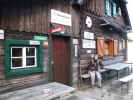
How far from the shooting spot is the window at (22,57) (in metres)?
5.49

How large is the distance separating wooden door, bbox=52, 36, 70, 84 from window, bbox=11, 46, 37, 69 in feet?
3.49

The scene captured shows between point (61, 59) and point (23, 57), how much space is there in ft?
6.26

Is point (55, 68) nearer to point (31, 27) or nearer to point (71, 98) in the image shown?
point (71, 98)

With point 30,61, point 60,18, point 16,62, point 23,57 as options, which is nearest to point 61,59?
point 60,18

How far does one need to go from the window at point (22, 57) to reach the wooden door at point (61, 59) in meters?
0.84

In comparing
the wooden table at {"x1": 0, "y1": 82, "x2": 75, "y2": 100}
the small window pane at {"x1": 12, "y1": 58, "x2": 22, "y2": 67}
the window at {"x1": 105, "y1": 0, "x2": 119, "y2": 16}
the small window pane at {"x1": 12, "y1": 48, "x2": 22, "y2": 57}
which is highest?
the window at {"x1": 105, "y1": 0, "x2": 119, "y2": 16}

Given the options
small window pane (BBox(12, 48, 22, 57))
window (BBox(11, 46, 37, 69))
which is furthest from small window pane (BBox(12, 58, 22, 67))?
small window pane (BBox(12, 48, 22, 57))

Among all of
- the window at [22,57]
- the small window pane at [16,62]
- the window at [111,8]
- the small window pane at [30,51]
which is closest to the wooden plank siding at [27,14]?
the window at [22,57]

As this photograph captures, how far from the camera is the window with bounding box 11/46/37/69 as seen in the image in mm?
5777

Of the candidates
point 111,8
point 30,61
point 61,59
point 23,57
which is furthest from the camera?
point 111,8

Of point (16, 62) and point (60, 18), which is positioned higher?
point (60, 18)

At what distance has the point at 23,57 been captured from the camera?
605 cm

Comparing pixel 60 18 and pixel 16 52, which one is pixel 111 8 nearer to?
pixel 60 18

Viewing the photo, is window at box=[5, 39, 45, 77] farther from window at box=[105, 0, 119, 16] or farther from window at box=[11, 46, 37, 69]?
window at box=[105, 0, 119, 16]
